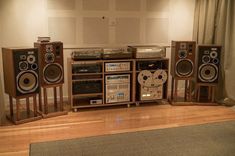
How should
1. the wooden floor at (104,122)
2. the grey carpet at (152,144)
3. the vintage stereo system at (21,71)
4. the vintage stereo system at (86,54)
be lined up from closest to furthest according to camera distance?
the grey carpet at (152,144) → the wooden floor at (104,122) → the vintage stereo system at (21,71) → the vintage stereo system at (86,54)

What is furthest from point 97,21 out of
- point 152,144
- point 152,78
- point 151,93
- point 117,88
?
point 152,144

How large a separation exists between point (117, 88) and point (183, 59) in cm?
104

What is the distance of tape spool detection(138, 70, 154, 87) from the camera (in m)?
3.95

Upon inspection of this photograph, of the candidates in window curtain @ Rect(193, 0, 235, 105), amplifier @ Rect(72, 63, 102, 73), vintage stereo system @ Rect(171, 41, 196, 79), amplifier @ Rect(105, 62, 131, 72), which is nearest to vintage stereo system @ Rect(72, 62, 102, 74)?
amplifier @ Rect(72, 63, 102, 73)

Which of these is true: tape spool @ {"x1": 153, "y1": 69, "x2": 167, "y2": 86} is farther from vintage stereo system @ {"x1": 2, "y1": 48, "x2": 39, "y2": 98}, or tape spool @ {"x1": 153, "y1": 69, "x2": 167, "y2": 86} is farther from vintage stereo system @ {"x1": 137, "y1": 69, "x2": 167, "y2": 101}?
vintage stereo system @ {"x1": 2, "y1": 48, "x2": 39, "y2": 98}

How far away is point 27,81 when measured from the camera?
3.37m

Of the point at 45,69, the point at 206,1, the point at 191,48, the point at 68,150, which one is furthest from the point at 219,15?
the point at 68,150

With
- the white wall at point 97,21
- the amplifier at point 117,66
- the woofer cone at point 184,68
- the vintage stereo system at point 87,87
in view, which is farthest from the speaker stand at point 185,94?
the vintage stereo system at point 87,87

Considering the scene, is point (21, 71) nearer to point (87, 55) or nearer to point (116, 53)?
point (87, 55)

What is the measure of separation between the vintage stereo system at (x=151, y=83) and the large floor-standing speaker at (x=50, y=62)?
44.0 inches

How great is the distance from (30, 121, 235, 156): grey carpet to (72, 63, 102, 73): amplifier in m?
1.12

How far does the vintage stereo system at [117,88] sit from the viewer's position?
3.86 m

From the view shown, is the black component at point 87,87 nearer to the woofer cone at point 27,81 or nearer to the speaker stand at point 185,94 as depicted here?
the woofer cone at point 27,81

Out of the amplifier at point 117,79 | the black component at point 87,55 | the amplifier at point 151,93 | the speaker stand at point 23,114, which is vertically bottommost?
the speaker stand at point 23,114
